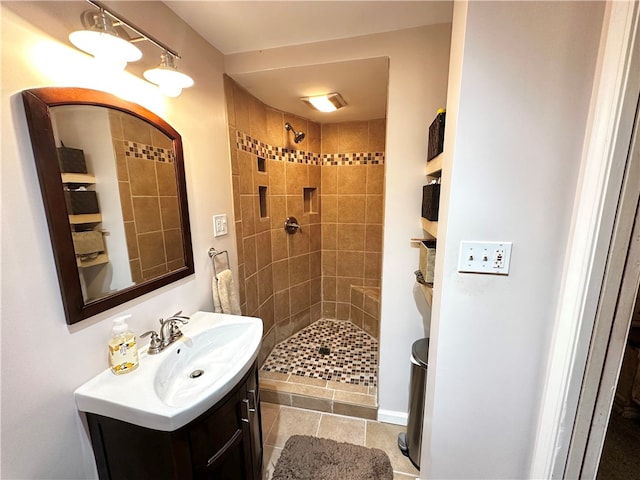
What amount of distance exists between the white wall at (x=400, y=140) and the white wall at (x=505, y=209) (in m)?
0.38

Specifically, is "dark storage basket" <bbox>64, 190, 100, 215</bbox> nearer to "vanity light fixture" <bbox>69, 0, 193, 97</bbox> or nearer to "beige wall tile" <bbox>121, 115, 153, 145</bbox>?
"beige wall tile" <bbox>121, 115, 153, 145</bbox>

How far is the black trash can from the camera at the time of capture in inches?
54.6

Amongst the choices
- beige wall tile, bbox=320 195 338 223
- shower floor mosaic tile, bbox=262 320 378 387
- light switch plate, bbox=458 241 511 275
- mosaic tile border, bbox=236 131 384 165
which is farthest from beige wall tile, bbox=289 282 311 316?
light switch plate, bbox=458 241 511 275

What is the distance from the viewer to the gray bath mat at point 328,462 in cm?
138

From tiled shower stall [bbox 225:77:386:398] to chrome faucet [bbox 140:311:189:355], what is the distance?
673 millimetres

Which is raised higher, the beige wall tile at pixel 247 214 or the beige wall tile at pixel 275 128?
the beige wall tile at pixel 275 128

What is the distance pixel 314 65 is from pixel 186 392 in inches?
68.9

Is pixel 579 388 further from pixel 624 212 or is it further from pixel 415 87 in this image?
pixel 415 87

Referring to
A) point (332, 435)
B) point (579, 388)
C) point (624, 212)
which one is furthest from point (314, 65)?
point (332, 435)

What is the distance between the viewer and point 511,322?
3.04ft

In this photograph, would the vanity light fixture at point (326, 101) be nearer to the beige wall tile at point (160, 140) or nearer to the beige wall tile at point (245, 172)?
the beige wall tile at point (245, 172)

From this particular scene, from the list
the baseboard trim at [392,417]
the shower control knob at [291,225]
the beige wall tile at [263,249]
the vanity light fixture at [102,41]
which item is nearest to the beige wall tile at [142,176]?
the vanity light fixture at [102,41]

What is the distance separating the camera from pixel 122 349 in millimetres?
935

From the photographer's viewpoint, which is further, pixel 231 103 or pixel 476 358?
pixel 231 103
